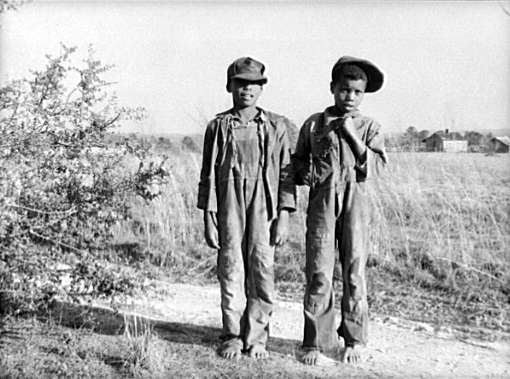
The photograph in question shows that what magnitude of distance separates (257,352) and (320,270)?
0.78 m

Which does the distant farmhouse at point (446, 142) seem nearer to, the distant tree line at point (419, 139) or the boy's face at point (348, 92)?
the distant tree line at point (419, 139)

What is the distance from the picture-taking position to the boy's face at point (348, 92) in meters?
4.37

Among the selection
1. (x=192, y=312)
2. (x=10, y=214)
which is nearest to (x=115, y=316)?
(x=192, y=312)

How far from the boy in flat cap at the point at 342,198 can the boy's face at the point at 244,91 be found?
1.50ft

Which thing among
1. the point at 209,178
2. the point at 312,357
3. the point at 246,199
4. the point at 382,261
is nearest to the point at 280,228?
the point at 246,199

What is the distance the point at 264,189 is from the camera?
4512 mm

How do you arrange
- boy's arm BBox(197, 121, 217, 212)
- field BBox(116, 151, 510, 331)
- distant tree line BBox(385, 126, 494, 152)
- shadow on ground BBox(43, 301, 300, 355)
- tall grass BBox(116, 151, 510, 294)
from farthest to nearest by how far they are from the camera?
1. distant tree line BBox(385, 126, 494, 152)
2. tall grass BBox(116, 151, 510, 294)
3. field BBox(116, 151, 510, 331)
4. shadow on ground BBox(43, 301, 300, 355)
5. boy's arm BBox(197, 121, 217, 212)

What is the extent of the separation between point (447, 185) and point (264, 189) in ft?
16.1

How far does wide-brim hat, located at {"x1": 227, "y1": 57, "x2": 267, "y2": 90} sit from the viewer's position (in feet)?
14.5

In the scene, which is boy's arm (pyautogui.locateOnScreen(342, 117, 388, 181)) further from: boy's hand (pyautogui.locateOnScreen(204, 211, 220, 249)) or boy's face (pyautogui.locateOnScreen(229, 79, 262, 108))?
boy's hand (pyautogui.locateOnScreen(204, 211, 220, 249))

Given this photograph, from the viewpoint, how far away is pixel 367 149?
438 cm

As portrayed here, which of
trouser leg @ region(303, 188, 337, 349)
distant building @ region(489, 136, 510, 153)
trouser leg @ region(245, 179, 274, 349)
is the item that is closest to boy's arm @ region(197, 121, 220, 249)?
trouser leg @ region(245, 179, 274, 349)

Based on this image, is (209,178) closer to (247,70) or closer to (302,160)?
(302,160)

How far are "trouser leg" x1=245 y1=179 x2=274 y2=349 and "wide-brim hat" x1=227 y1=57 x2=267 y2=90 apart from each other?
30.0 inches
